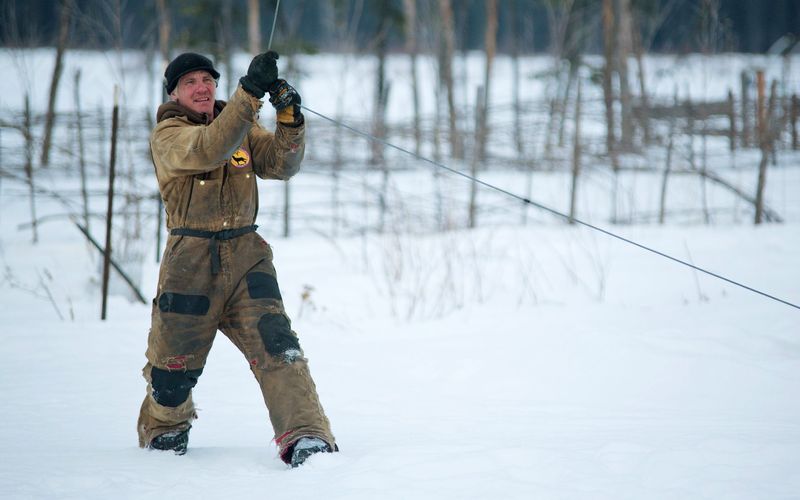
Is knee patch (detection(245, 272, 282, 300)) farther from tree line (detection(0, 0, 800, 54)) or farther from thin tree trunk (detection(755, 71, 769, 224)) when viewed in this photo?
tree line (detection(0, 0, 800, 54))

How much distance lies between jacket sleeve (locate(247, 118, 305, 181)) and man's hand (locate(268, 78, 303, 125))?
0.04m

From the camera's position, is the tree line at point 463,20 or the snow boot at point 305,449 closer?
the snow boot at point 305,449

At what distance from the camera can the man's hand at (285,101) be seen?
2.98 m

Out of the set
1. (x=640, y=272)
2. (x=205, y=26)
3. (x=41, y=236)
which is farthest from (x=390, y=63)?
(x=640, y=272)

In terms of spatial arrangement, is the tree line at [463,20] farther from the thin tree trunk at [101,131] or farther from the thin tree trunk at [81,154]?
the thin tree trunk at [81,154]

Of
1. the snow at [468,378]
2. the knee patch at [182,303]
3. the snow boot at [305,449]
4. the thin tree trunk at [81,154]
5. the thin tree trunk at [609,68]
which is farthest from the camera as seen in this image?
the thin tree trunk at [609,68]

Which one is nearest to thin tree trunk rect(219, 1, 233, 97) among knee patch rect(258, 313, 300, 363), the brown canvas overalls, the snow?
the snow

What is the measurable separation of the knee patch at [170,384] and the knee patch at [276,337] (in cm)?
34

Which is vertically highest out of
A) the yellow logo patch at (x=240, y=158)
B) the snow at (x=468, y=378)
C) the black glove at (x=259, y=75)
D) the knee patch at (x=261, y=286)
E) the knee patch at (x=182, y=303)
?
the black glove at (x=259, y=75)

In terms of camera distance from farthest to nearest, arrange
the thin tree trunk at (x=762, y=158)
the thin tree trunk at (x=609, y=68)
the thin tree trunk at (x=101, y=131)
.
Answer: the thin tree trunk at (x=609, y=68)
the thin tree trunk at (x=101, y=131)
the thin tree trunk at (x=762, y=158)

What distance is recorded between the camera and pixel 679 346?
5.34m

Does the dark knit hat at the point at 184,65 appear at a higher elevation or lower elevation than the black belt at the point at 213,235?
higher

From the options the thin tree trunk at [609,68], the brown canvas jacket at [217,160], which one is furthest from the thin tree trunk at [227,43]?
the brown canvas jacket at [217,160]

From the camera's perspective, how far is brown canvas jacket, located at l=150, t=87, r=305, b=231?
283 centimetres
